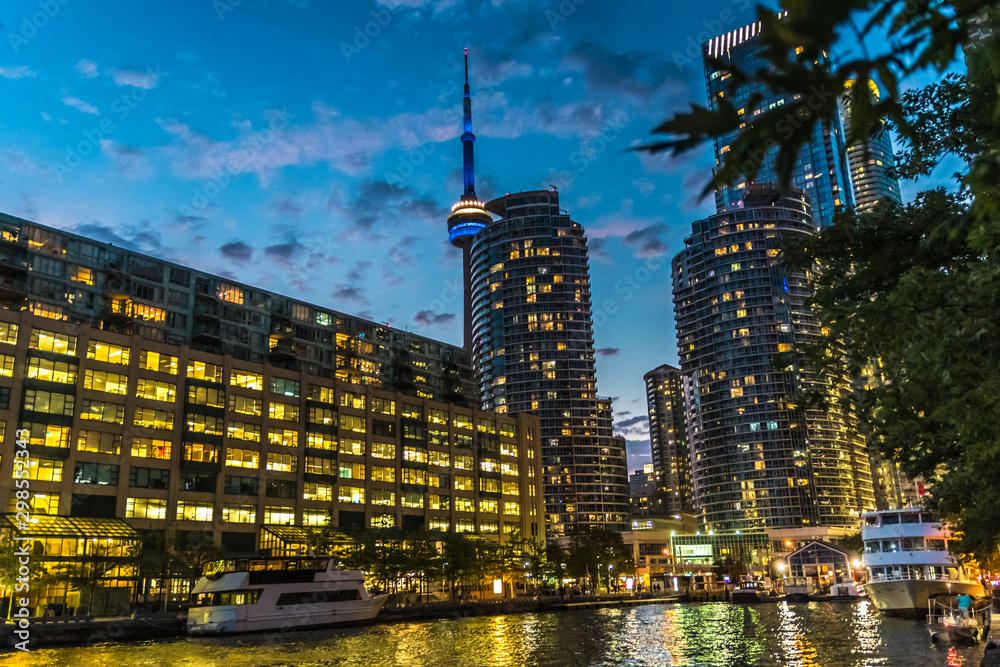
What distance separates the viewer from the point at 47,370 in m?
85.2

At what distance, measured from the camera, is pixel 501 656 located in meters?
46.5

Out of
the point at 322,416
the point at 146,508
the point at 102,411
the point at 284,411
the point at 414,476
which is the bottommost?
the point at 146,508

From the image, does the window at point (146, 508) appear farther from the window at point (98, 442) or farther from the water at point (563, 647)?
the water at point (563, 647)

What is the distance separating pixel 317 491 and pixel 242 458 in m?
12.9

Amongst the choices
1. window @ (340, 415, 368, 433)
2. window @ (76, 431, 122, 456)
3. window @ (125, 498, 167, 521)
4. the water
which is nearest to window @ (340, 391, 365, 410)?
window @ (340, 415, 368, 433)

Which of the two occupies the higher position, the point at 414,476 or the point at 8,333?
the point at 8,333

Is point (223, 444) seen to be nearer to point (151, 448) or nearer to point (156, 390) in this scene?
point (151, 448)

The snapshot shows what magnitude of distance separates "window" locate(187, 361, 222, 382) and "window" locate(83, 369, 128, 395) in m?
8.77

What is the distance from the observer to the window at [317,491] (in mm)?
107625

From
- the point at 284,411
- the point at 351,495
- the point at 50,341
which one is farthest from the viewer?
the point at 351,495

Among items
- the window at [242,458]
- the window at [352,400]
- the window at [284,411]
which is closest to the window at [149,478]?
the window at [242,458]

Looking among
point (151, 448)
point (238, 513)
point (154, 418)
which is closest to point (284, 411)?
point (238, 513)

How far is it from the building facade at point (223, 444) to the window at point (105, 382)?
13 cm

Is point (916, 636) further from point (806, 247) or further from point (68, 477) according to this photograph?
point (68, 477)
